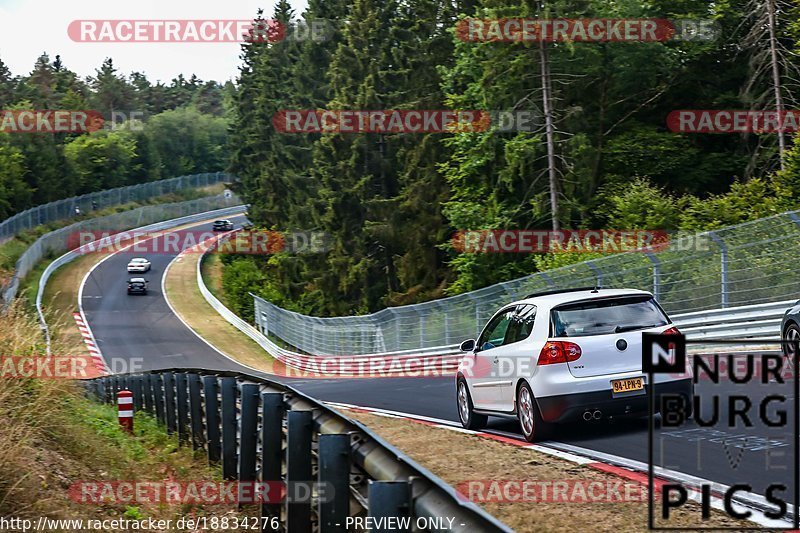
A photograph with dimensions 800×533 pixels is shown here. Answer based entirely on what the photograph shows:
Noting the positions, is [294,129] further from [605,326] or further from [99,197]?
[605,326]

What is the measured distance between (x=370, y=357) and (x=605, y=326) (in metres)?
29.7

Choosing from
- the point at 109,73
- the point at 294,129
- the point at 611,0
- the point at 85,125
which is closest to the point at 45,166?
the point at 85,125

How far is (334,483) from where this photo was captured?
6320mm

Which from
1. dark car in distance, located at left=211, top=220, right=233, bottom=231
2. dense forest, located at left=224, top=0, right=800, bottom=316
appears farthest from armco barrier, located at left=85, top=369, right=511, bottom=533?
dark car in distance, located at left=211, top=220, right=233, bottom=231

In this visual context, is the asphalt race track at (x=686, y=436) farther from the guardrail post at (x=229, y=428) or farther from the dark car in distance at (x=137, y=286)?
the dark car in distance at (x=137, y=286)

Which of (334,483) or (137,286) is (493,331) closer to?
(334,483)

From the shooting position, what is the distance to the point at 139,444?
43.3 feet

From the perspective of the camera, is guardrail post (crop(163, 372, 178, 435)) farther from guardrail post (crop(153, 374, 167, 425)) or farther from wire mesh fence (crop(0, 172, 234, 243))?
wire mesh fence (crop(0, 172, 234, 243))

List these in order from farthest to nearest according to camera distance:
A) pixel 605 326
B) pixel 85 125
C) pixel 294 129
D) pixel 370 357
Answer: pixel 85 125 < pixel 294 129 < pixel 370 357 < pixel 605 326

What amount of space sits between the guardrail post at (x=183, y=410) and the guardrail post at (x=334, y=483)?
23.9ft

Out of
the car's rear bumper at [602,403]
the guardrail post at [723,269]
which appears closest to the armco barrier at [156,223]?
the guardrail post at [723,269]

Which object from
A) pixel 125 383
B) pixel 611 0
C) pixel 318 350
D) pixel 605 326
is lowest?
pixel 318 350

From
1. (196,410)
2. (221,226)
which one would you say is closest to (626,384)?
(196,410)

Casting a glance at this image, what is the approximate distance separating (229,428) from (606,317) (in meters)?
4.10
